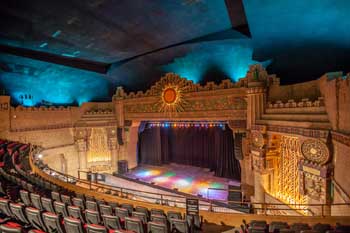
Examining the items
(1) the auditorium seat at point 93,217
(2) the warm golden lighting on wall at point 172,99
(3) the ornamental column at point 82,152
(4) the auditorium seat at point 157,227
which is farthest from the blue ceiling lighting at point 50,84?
(4) the auditorium seat at point 157,227

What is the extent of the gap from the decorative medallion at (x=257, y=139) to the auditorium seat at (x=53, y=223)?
9312mm

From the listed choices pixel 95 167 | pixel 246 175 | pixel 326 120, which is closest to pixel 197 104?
pixel 246 175

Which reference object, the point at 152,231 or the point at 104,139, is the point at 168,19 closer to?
the point at 152,231

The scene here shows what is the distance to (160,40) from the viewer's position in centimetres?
1338

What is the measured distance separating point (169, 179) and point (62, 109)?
409 inches

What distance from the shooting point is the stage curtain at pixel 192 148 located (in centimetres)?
1662

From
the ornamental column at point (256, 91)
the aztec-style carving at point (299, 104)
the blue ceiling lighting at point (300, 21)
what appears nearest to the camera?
the blue ceiling lighting at point (300, 21)

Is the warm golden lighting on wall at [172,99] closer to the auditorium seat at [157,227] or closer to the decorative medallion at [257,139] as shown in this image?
the decorative medallion at [257,139]

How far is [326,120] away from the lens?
7.72 m

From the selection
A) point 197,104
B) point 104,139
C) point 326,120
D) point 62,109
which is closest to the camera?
point 326,120

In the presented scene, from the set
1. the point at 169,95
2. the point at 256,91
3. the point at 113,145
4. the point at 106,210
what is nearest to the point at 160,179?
the point at 113,145

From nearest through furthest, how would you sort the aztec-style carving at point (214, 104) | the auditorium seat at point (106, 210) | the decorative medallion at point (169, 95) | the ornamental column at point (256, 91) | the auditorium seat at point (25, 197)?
the auditorium seat at point (25, 197)
the auditorium seat at point (106, 210)
the ornamental column at point (256, 91)
the aztec-style carving at point (214, 104)
the decorative medallion at point (169, 95)

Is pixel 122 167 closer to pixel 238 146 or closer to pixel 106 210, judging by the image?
pixel 238 146

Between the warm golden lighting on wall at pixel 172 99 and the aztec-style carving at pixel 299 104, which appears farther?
the warm golden lighting on wall at pixel 172 99
